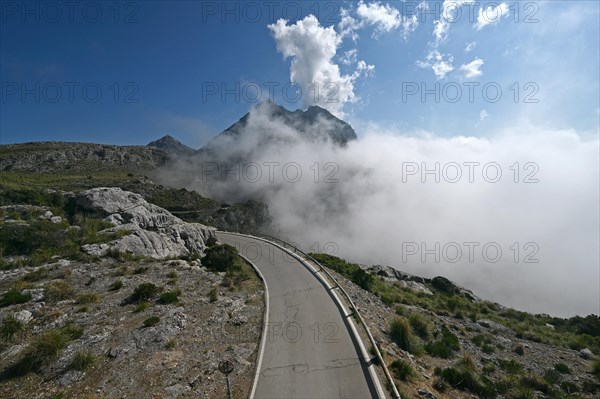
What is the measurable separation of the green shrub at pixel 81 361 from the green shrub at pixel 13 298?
25.2ft

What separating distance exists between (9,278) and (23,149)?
3717 inches

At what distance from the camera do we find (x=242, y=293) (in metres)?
21.5

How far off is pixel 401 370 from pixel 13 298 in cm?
2022

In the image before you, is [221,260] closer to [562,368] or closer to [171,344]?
[171,344]

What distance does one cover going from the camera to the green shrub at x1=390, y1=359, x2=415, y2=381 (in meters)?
12.7

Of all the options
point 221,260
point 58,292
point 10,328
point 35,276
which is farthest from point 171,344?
point 221,260

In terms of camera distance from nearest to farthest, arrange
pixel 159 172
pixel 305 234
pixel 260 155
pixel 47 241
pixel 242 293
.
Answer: pixel 242 293, pixel 47 241, pixel 159 172, pixel 305 234, pixel 260 155

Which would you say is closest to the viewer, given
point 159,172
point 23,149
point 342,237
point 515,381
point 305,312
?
point 515,381

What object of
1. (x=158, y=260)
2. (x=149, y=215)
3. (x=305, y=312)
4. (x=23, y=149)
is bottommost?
Answer: (x=305, y=312)

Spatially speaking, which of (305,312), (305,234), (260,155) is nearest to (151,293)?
(305,312)

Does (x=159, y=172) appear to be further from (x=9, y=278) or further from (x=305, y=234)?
(x=9, y=278)

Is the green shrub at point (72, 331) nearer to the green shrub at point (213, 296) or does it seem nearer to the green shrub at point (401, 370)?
the green shrub at point (213, 296)

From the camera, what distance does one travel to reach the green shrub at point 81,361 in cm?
1176

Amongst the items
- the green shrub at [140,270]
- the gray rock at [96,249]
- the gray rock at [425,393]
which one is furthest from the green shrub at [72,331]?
the gray rock at [425,393]
